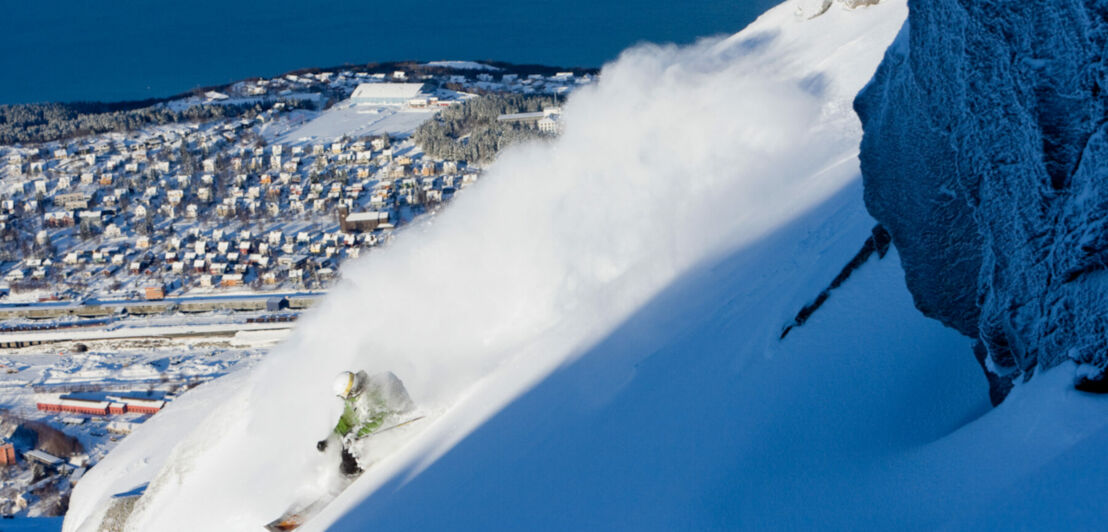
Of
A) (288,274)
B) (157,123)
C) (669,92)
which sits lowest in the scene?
(288,274)

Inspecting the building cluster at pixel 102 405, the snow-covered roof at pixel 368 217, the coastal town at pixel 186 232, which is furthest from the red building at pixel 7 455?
the snow-covered roof at pixel 368 217

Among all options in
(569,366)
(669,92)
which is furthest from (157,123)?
(569,366)

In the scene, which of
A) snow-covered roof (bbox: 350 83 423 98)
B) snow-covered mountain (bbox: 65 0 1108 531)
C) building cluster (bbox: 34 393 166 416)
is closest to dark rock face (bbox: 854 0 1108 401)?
snow-covered mountain (bbox: 65 0 1108 531)

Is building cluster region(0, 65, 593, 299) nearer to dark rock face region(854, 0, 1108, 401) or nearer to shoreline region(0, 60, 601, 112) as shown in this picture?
shoreline region(0, 60, 601, 112)

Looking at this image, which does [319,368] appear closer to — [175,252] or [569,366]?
[569,366]

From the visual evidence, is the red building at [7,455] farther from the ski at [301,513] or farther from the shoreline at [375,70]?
the shoreline at [375,70]

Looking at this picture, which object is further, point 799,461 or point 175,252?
point 175,252
